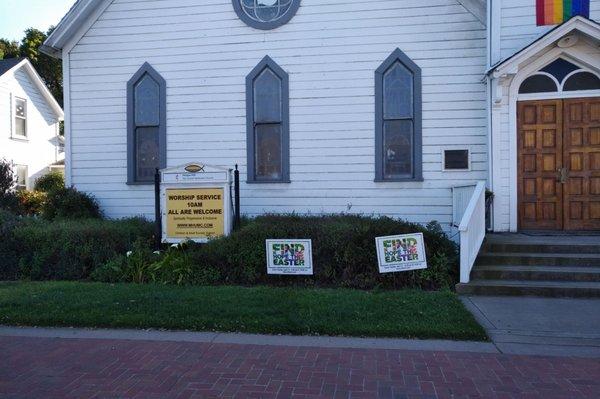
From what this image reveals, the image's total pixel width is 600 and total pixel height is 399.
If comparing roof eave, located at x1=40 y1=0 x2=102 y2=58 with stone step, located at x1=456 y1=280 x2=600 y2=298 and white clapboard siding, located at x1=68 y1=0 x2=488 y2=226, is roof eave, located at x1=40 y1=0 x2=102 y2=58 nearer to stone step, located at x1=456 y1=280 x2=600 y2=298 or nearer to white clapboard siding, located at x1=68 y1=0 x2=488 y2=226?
white clapboard siding, located at x1=68 y1=0 x2=488 y2=226

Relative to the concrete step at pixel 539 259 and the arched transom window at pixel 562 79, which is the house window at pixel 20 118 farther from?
the concrete step at pixel 539 259

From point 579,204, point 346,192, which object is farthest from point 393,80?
point 579,204

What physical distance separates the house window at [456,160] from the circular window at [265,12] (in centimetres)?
435

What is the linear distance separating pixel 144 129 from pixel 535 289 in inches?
339

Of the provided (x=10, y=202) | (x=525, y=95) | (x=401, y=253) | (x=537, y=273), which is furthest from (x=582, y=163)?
(x=10, y=202)

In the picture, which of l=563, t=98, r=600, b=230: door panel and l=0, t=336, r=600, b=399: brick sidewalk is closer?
l=0, t=336, r=600, b=399: brick sidewalk

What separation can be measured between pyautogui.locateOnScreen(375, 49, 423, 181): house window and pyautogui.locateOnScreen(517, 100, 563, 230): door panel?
1.95 meters

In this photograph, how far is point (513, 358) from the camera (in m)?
5.24

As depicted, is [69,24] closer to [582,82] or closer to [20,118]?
[582,82]

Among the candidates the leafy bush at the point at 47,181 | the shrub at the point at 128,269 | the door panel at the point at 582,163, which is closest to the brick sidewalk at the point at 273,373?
the shrub at the point at 128,269

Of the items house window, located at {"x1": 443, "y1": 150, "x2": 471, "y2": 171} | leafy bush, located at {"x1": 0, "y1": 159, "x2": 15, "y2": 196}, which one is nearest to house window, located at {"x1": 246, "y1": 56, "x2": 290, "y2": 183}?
house window, located at {"x1": 443, "y1": 150, "x2": 471, "y2": 171}

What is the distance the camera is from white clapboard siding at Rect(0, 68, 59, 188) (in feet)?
72.1

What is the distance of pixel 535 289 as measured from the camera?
7656 mm

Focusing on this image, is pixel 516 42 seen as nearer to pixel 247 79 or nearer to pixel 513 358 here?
pixel 247 79
